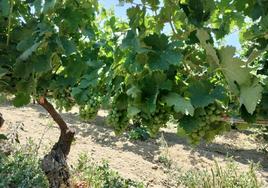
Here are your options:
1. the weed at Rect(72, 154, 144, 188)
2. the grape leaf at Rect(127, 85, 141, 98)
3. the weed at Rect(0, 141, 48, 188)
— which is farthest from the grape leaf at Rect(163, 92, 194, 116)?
the weed at Rect(72, 154, 144, 188)

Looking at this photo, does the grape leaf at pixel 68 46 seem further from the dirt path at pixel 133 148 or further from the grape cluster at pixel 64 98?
the dirt path at pixel 133 148

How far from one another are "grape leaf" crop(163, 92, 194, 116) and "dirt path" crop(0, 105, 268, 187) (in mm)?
6442

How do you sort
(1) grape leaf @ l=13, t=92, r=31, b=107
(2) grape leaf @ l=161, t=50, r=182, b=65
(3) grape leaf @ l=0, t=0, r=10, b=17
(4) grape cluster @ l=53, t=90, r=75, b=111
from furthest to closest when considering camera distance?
(4) grape cluster @ l=53, t=90, r=75, b=111 < (1) grape leaf @ l=13, t=92, r=31, b=107 < (3) grape leaf @ l=0, t=0, r=10, b=17 < (2) grape leaf @ l=161, t=50, r=182, b=65

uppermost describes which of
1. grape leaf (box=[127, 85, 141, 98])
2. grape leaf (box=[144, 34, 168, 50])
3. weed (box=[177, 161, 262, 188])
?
grape leaf (box=[144, 34, 168, 50])

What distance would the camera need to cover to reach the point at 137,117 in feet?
6.50

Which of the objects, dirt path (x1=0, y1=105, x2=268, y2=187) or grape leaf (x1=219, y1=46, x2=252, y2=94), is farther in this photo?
dirt path (x1=0, y1=105, x2=268, y2=187)

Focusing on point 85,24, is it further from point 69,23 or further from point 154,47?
point 154,47

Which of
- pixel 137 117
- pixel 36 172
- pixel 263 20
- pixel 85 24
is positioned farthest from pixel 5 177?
pixel 263 20

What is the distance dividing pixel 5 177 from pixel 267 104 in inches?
181

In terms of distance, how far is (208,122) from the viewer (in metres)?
1.93

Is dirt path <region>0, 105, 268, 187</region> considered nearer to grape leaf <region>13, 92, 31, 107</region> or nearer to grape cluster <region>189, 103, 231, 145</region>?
grape leaf <region>13, 92, 31, 107</region>

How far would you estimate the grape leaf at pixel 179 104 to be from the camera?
169cm

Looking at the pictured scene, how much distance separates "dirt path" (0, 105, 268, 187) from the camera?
8758 millimetres

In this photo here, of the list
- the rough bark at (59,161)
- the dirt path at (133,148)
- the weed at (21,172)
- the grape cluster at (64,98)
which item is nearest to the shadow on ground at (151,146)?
the dirt path at (133,148)
